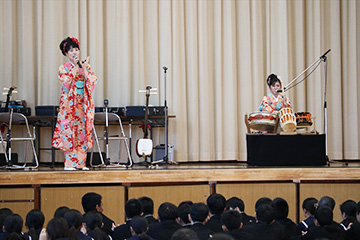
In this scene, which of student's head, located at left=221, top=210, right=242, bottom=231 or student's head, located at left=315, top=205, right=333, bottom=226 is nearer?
student's head, located at left=221, top=210, right=242, bottom=231

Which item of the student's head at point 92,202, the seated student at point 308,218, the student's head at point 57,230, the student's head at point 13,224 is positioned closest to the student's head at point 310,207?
Answer: the seated student at point 308,218

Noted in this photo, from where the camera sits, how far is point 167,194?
19.6ft

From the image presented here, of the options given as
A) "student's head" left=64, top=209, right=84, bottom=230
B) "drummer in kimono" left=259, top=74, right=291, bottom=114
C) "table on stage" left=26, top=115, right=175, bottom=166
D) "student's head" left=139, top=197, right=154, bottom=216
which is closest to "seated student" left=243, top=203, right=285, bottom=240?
"student's head" left=139, top=197, right=154, bottom=216

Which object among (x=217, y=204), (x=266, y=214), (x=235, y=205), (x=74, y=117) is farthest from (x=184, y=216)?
(x=74, y=117)

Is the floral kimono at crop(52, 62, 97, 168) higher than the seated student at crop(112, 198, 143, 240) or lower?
higher

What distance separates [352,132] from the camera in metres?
9.38

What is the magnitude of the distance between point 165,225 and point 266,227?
2.39 feet

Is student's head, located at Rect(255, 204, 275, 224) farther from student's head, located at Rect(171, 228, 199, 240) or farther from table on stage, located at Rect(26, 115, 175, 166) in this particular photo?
table on stage, located at Rect(26, 115, 175, 166)

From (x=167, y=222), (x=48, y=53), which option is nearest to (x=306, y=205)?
(x=167, y=222)

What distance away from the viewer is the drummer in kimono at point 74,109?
6.27 m

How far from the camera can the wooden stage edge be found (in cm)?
593

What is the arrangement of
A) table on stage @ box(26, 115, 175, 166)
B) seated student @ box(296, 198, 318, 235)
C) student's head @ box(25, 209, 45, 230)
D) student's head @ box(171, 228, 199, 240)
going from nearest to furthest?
student's head @ box(171, 228, 199, 240) < student's head @ box(25, 209, 45, 230) < seated student @ box(296, 198, 318, 235) < table on stage @ box(26, 115, 175, 166)

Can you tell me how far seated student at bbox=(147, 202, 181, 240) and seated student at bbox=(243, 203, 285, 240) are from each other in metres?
0.53

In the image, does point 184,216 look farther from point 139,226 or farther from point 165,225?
point 139,226
